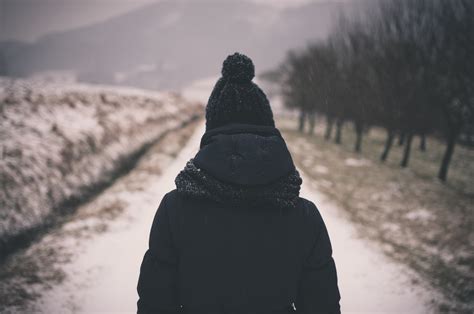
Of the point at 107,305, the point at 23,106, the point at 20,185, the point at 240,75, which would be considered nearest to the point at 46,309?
the point at 107,305

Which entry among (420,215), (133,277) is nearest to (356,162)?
(420,215)

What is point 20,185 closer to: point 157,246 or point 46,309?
point 46,309

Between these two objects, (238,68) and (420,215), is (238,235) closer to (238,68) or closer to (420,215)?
(238,68)

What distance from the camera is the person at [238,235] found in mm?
1169

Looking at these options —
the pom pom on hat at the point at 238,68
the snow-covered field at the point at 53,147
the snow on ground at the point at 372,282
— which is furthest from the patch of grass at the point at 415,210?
the snow-covered field at the point at 53,147

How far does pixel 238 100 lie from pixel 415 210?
943cm

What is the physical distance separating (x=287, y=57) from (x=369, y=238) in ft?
86.0

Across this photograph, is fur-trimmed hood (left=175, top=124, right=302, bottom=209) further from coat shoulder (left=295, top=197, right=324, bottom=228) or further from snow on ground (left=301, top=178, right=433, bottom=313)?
snow on ground (left=301, top=178, right=433, bottom=313)

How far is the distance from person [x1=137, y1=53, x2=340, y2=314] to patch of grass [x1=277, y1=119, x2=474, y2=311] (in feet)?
13.9

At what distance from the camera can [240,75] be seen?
1406 millimetres

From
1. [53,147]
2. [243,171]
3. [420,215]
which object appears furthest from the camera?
[420,215]

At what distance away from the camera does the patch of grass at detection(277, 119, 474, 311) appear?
16.2 ft

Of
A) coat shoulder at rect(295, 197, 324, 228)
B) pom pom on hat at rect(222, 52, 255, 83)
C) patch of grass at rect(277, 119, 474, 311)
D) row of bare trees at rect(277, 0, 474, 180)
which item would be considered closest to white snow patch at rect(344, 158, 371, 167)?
patch of grass at rect(277, 119, 474, 311)

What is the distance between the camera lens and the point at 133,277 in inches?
157
